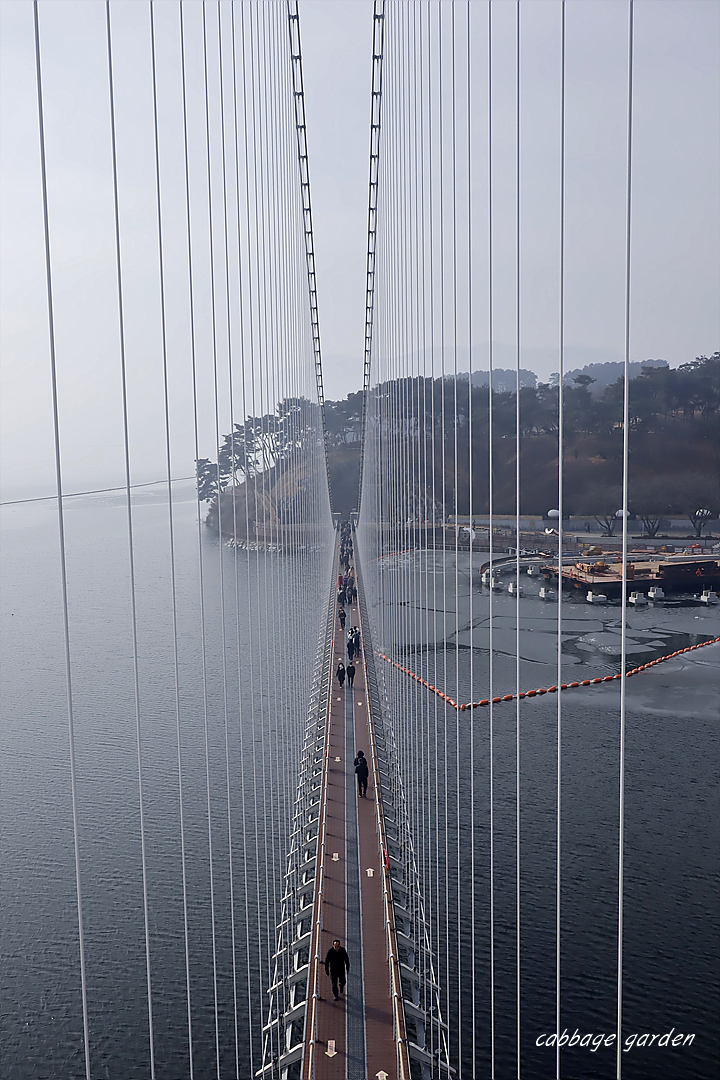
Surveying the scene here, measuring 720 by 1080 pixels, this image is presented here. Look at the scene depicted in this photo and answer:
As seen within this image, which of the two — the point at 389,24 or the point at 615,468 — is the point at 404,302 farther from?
the point at 615,468

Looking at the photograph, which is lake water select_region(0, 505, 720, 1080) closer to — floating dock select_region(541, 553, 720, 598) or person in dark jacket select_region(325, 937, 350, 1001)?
person in dark jacket select_region(325, 937, 350, 1001)

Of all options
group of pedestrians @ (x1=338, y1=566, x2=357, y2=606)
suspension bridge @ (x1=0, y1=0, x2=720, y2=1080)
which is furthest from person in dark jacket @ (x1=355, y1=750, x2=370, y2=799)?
group of pedestrians @ (x1=338, y1=566, x2=357, y2=606)

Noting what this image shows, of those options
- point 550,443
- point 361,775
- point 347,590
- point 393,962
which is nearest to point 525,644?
point 347,590

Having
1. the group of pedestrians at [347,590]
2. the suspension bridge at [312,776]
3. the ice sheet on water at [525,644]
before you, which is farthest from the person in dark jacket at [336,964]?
the group of pedestrians at [347,590]

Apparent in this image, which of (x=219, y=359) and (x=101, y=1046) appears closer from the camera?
(x=219, y=359)

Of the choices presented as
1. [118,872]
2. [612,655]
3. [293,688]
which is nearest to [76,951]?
[118,872]

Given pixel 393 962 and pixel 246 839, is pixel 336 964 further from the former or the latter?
pixel 246 839

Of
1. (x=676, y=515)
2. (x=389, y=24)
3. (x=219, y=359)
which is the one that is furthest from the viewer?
(x=676, y=515)
